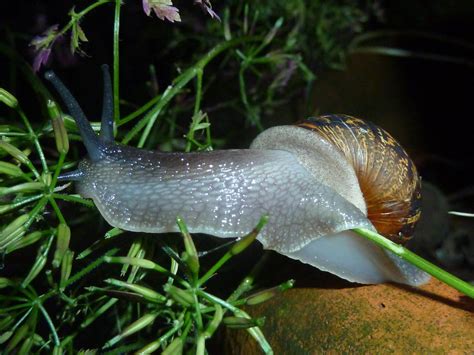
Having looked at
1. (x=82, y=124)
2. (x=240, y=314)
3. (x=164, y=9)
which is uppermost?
(x=164, y=9)

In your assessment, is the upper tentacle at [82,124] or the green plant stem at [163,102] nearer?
the upper tentacle at [82,124]

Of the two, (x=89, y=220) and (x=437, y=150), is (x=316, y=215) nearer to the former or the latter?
(x=89, y=220)

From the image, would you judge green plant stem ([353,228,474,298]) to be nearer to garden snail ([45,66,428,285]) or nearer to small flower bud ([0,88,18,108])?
garden snail ([45,66,428,285])

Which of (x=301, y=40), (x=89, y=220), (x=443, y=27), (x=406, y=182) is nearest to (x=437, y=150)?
(x=443, y=27)

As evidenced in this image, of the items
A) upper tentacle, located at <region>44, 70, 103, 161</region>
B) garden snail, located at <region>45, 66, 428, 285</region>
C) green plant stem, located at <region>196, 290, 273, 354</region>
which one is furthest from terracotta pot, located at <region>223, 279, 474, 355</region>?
upper tentacle, located at <region>44, 70, 103, 161</region>

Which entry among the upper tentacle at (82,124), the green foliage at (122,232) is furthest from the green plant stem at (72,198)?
the upper tentacle at (82,124)

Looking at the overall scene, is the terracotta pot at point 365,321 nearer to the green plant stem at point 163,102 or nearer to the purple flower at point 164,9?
the green plant stem at point 163,102

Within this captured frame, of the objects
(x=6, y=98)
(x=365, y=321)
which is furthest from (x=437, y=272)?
(x=6, y=98)

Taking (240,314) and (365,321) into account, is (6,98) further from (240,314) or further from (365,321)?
(365,321)
